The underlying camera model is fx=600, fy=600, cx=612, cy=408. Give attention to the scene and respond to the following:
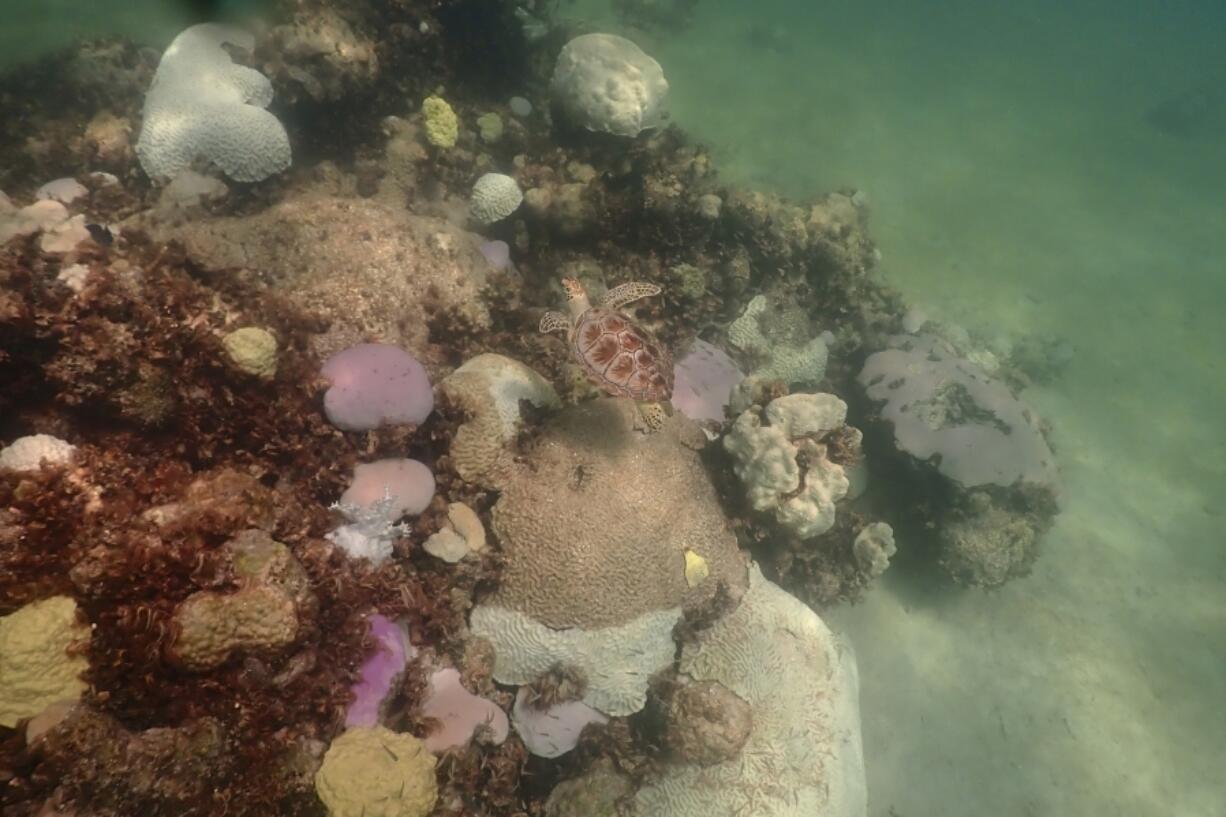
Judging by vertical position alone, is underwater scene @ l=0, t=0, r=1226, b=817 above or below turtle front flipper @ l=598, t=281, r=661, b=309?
below

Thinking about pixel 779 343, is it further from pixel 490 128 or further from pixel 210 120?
pixel 210 120

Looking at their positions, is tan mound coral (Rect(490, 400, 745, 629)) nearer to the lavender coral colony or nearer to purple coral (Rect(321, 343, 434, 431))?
the lavender coral colony

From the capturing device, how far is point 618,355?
5.45m

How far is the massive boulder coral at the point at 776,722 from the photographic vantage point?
5.76 meters

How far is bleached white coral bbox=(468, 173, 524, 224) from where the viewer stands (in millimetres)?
7828

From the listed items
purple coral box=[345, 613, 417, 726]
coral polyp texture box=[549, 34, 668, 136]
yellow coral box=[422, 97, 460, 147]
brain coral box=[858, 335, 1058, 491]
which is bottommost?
purple coral box=[345, 613, 417, 726]

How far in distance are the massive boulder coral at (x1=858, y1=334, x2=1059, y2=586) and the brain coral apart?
0.01 m

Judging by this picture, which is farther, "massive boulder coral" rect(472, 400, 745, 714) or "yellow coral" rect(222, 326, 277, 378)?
"massive boulder coral" rect(472, 400, 745, 714)

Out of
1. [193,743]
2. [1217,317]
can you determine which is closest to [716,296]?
[193,743]

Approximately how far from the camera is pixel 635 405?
250 inches

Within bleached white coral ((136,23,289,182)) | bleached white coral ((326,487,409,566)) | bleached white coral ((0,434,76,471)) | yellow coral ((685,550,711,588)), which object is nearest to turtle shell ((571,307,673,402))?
yellow coral ((685,550,711,588))

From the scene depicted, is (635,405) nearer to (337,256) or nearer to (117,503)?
(337,256)

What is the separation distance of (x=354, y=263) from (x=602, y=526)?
3557 millimetres

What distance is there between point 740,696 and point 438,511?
3.56m
